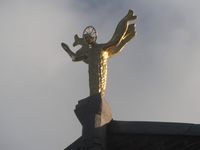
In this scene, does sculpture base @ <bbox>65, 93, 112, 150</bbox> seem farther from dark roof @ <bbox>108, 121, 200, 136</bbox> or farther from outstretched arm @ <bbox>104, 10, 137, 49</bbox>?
outstretched arm @ <bbox>104, 10, 137, 49</bbox>

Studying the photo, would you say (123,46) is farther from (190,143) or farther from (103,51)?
(190,143)

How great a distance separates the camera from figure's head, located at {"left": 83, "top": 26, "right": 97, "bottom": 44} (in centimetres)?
1834

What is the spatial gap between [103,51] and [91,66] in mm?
480

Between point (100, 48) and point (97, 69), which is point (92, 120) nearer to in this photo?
point (97, 69)

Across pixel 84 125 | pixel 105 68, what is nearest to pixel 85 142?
pixel 84 125

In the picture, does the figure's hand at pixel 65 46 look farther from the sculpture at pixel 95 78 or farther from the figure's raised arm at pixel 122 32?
the figure's raised arm at pixel 122 32

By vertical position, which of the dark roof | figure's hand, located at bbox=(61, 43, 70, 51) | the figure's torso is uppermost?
figure's hand, located at bbox=(61, 43, 70, 51)

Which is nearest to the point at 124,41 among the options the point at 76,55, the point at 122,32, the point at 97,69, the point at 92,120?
the point at 122,32

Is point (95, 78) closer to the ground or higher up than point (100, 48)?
closer to the ground

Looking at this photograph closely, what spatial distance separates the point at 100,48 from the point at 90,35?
0.54 meters

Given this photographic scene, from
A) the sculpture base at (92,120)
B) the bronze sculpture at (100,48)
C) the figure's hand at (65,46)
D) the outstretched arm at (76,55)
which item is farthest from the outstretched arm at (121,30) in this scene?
the sculpture base at (92,120)

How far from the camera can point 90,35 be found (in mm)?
18500

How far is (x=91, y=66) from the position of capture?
17938 mm

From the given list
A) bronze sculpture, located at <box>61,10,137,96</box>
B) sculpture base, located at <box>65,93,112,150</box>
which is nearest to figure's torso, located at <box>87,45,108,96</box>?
bronze sculpture, located at <box>61,10,137,96</box>
